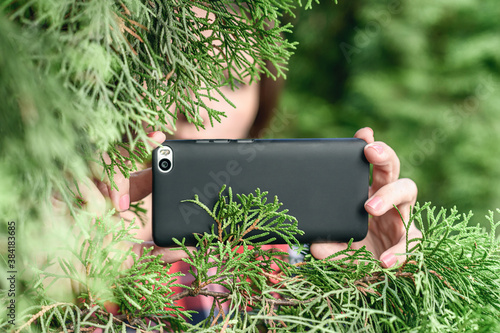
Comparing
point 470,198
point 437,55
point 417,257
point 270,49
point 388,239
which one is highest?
point 437,55

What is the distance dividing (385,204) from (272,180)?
25 cm

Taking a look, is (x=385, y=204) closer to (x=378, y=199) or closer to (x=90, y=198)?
(x=378, y=199)

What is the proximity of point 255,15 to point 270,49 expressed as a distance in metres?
0.06

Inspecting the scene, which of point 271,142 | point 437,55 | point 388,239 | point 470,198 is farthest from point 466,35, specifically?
point 271,142

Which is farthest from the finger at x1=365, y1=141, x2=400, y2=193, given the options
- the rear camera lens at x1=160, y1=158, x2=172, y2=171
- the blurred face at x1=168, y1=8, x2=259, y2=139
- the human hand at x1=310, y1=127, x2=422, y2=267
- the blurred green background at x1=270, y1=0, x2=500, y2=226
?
the blurred green background at x1=270, y1=0, x2=500, y2=226

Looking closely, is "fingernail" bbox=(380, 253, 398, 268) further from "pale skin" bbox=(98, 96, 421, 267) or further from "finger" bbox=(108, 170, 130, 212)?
"finger" bbox=(108, 170, 130, 212)

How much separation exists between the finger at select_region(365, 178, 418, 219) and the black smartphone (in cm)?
2

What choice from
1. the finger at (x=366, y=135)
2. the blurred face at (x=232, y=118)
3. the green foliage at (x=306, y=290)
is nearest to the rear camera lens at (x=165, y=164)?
the green foliage at (x=306, y=290)

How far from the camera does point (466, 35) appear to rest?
4922mm

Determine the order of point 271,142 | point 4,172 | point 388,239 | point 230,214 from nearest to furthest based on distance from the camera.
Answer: point 4,172, point 230,214, point 271,142, point 388,239

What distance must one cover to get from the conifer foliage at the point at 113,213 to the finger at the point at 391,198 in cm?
14

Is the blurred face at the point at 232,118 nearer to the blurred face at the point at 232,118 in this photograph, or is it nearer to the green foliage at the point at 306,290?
the blurred face at the point at 232,118

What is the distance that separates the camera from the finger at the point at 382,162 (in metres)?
0.87

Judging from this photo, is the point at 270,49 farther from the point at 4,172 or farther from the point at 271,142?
the point at 4,172
